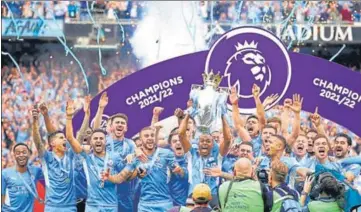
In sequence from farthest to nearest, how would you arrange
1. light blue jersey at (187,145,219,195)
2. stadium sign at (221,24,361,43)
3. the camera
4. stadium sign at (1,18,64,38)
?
stadium sign at (1,18,64,38) < stadium sign at (221,24,361,43) < light blue jersey at (187,145,219,195) < the camera

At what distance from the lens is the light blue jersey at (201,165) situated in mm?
11344

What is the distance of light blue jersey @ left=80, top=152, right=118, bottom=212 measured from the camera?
1148 centimetres

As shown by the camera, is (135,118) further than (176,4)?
No

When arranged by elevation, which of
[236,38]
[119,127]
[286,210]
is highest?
[236,38]

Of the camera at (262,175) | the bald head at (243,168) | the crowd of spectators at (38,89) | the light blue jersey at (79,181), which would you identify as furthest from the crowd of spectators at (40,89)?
the bald head at (243,168)

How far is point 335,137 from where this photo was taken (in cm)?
1141

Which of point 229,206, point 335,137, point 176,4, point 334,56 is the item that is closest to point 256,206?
point 229,206

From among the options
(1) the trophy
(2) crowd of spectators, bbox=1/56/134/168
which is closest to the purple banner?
(1) the trophy

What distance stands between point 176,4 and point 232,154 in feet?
8.56

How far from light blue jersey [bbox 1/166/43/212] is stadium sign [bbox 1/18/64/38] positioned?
3.34 meters

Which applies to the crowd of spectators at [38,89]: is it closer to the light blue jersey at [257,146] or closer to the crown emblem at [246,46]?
the crown emblem at [246,46]

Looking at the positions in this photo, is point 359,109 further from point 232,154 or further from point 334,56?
point 334,56

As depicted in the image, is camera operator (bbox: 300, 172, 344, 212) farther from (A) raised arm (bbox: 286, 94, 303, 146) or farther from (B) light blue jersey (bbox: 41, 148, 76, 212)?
(B) light blue jersey (bbox: 41, 148, 76, 212)

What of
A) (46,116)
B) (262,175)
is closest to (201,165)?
(262,175)
